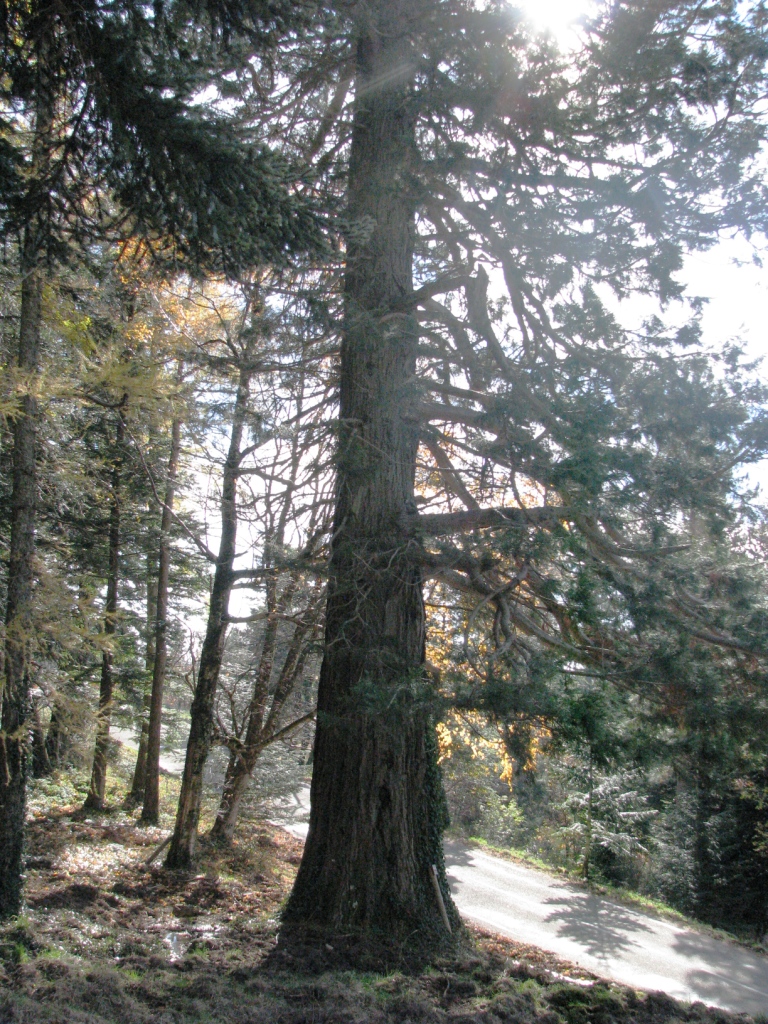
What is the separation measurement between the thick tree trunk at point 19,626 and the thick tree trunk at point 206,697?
2826 millimetres

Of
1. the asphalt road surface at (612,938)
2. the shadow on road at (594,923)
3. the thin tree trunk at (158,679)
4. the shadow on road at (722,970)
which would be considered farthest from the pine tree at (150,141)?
the thin tree trunk at (158,679)

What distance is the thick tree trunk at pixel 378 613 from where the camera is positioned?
5.74m

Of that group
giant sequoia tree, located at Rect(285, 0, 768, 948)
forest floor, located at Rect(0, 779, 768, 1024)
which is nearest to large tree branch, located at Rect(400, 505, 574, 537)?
giant sequoia tree, located at Rect(285, 0, 768, 948)

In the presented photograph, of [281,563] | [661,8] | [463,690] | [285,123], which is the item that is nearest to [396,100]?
[285,123]

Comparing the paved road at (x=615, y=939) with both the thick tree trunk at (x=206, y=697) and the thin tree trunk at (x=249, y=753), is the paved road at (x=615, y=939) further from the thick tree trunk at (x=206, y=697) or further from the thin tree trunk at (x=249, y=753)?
the thick tree trunk at (x=206, y=697)

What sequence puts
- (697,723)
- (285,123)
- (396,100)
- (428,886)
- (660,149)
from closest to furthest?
(697,723) → (428,886) → (660,149) → (396,100) → (285,123)

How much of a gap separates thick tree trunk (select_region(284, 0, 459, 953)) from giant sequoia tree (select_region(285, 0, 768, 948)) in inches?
0.9

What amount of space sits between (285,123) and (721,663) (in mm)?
7578

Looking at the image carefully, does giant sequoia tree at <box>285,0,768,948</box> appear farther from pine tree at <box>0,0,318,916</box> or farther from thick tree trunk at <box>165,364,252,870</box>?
thick tree trunk at <box>165,364,252,870</box>

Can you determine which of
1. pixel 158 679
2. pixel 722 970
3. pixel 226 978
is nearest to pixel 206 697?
pixel 158 679

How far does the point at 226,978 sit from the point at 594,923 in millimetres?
7252

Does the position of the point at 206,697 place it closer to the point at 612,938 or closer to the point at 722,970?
the point at 612,938

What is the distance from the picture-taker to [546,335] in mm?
7055

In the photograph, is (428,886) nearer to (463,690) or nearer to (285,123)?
(463,690)
